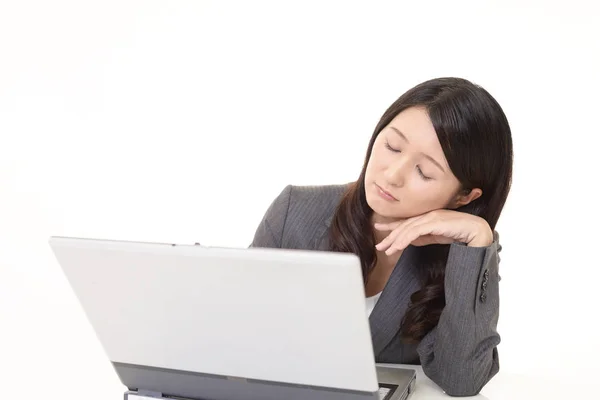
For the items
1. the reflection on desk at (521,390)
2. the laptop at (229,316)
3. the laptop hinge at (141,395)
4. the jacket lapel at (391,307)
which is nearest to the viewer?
the laptop at (229,316)

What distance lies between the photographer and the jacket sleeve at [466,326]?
6.65ft

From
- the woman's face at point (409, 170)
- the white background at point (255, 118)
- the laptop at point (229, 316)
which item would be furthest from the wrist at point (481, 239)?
the white background at point (255, 118)

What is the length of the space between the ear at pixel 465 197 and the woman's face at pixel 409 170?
58 mm

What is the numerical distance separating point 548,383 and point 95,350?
2.00 meters

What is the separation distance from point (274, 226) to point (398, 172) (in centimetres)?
54

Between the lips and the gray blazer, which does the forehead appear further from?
the gray blazer

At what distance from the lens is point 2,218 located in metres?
4.32

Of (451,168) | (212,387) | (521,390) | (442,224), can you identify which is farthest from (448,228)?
(212,387)

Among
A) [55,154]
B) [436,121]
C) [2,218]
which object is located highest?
[436,121]

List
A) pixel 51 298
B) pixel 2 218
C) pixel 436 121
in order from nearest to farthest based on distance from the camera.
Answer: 1. pixel 436 121
2. pixel 51 298
3. pixel 2 218

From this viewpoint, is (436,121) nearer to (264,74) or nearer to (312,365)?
(312,365)

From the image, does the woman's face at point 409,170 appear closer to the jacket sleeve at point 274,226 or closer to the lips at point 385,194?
the lips at point 385,194

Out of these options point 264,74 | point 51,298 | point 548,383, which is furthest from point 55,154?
point 548,383

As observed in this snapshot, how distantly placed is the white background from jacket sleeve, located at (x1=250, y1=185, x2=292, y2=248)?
1661 mm
